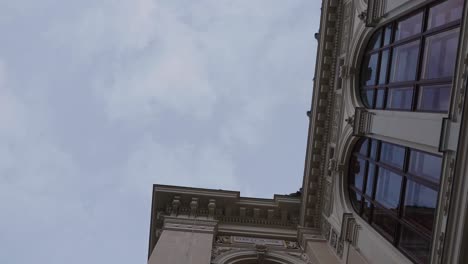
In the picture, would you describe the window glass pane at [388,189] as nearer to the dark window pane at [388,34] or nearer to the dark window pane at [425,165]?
the dark window pane at [425,165]

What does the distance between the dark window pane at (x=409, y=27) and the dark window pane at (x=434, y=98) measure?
1.87m

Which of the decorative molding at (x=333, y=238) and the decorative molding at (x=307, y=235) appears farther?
the decorative molding at (x=307, y=235)

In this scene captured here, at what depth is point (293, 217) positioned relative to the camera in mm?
21844

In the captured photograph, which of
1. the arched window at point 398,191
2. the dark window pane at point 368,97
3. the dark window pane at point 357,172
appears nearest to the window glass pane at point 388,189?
the arched window at point 398,191

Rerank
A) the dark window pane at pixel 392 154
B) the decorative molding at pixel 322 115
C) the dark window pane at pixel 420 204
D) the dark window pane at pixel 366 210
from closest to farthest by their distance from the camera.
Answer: the dark window pane at pixel 420 204, the dark window pane at pixel 392 154, the dark window pane at pixel 366 210, the decorative molding at pixel 322 115

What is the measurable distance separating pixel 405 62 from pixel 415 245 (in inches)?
210

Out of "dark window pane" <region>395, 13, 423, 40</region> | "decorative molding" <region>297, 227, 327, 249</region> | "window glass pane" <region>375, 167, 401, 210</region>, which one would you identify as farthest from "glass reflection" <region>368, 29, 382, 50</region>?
"decorative molding" <region>297, 227, 327, 249</region>

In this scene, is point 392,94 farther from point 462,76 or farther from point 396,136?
point 462,76

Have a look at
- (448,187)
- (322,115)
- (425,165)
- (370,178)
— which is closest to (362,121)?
(370,178)

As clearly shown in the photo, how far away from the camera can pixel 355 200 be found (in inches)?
719

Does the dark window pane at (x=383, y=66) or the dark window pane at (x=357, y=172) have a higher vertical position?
the dark window pane at (x=383, y=66)

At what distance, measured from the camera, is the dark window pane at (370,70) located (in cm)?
1725

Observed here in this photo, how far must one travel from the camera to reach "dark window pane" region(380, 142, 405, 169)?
562 inches

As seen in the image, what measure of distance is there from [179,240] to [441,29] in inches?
443
